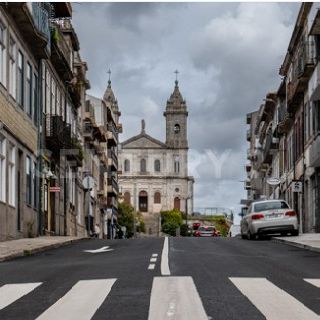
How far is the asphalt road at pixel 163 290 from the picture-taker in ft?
30.0

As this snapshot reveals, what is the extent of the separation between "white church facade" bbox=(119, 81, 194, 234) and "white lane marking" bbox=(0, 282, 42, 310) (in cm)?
14173

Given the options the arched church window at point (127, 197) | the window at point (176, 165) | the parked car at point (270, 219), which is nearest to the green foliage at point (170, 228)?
the arched church window at point (127, 197)

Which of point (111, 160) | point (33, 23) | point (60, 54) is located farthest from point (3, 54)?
point (111, 160)

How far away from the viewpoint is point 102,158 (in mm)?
75125

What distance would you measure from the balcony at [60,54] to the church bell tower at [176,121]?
388 feet

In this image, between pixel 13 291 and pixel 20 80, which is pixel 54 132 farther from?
pixel 13 291

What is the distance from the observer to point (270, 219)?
33.1 m

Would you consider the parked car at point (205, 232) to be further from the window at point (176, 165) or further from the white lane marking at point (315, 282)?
the window at point (176, 165)

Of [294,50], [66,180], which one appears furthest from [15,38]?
[294,50]

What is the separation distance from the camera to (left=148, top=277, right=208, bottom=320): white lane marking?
879 centimetres

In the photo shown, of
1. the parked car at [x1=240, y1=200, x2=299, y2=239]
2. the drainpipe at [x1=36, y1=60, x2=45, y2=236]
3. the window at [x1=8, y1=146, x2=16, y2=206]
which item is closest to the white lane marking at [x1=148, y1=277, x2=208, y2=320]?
the window at [x1=8, y1=146, x2=16, y2=206]

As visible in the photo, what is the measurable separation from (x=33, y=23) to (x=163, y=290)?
22.1 metres

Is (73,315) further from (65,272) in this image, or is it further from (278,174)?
(278,174)

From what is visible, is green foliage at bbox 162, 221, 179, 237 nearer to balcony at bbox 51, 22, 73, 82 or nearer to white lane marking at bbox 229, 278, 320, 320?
balcony at bbox 51, 22, 73, 82
